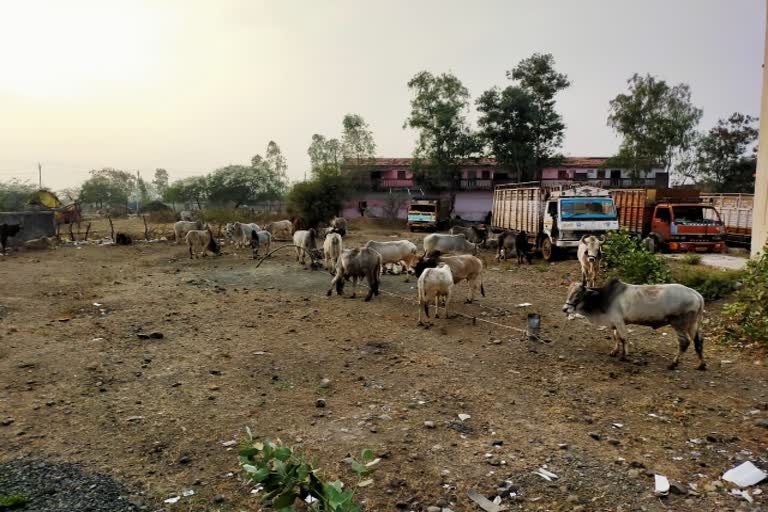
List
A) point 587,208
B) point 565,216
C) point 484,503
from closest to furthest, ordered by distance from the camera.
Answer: point 484,503 → point 565,216 → point 587,208

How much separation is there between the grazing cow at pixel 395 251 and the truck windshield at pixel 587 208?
5.67 metres

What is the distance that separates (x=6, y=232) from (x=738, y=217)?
31929 millimetres

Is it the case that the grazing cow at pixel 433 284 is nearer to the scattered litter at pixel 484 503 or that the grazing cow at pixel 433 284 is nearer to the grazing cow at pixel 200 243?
the scattered litter at pixel 484 503

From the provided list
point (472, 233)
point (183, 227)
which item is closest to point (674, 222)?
point (472, 233)

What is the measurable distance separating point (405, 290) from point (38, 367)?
26.8 feet

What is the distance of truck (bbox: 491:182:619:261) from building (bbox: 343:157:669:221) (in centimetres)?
2341

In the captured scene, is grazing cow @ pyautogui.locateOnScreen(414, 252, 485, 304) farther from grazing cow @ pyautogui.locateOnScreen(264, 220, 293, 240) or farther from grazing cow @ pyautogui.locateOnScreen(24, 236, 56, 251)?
grazing cow @ pyautogui.locateOnScreen(24, 236, 56, 251)

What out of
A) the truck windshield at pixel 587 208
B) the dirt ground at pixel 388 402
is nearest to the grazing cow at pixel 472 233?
the truck windshield at pixel 587 208

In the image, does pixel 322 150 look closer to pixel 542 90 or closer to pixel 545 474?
pixel 542 90

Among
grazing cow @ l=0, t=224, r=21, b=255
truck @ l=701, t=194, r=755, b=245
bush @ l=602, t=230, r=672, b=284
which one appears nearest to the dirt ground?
bush @ l=602, t=230, r=672, b=284

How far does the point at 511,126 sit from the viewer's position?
3684cm

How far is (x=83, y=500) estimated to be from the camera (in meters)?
3.80

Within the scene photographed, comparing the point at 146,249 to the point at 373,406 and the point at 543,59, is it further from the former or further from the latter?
the point at 543,59

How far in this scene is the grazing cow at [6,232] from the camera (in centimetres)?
2042
